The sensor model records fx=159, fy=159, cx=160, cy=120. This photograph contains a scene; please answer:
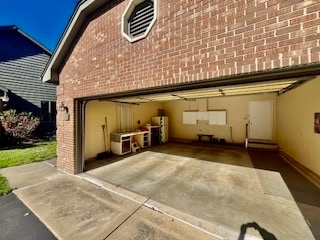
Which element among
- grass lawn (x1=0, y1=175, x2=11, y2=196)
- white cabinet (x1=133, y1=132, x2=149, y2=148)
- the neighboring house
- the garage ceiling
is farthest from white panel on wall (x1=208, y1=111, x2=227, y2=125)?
the neighboring house

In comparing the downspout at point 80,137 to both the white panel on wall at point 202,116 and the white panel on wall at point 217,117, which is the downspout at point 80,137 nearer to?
the white panel on wall at point 202,116

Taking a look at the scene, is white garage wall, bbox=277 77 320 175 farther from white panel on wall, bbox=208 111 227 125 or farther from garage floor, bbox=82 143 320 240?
white panel on wall, bbox=208 111 227 125

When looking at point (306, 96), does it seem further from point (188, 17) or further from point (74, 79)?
point (74, 79)

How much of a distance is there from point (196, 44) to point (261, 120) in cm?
799

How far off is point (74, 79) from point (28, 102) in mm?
7806

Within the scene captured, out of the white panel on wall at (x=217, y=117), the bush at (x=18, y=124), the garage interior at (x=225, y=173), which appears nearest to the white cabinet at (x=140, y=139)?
the garage interior at (x=225, y=173)

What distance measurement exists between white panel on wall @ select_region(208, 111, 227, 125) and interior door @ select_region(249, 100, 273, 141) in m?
1.39

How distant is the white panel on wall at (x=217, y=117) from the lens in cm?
970

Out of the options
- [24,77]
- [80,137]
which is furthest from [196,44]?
[24,77]

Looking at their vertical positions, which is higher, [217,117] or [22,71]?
[22,71]

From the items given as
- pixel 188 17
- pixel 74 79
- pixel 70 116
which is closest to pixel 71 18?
pixel 74 79

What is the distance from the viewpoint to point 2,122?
8266 millimetres

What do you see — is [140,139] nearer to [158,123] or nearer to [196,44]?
[158,123]

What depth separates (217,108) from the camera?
10.1m
